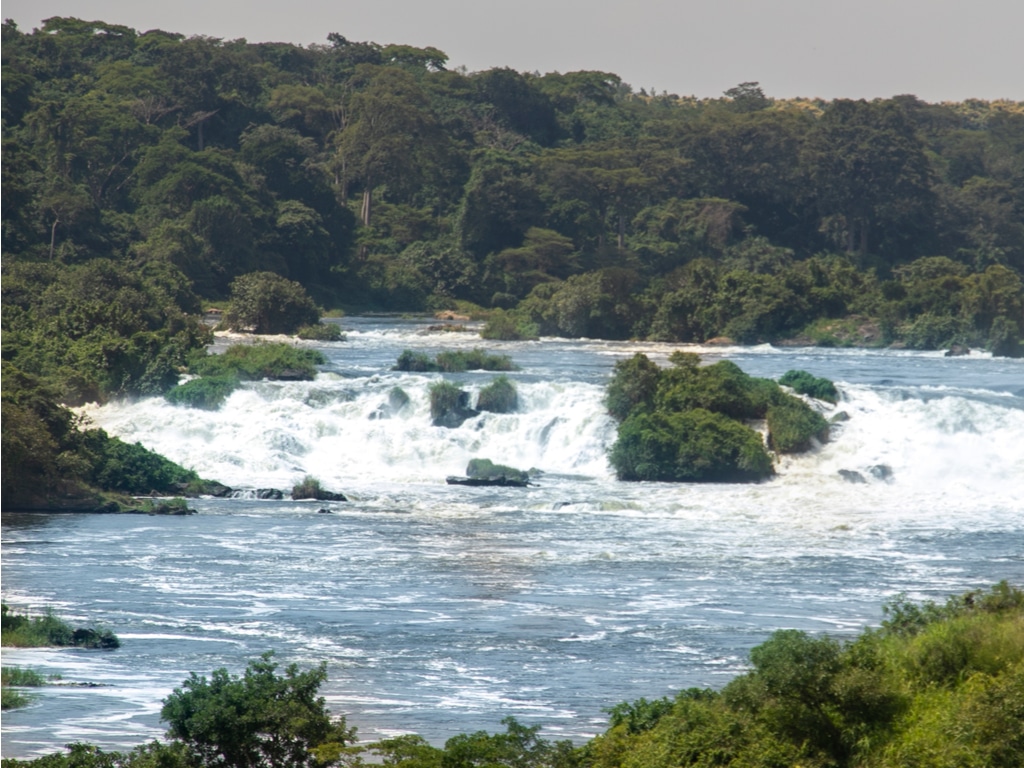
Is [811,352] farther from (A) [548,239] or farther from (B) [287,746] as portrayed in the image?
(B) [287,746]

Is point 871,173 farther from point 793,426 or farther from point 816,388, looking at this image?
point 793,426

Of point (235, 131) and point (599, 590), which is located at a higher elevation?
point (235, 131)

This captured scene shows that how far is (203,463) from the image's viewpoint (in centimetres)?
3391

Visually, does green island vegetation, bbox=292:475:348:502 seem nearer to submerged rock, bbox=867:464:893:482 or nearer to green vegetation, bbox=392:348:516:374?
submerged rock, bbox=867:464:893:482

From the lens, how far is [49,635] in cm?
1942

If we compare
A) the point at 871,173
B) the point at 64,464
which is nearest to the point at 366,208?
the point at 871,173

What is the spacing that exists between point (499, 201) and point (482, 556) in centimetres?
5563

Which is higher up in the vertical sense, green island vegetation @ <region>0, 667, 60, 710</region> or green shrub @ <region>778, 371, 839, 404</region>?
green shrub @ <region>778, 371, 839, 404</region>

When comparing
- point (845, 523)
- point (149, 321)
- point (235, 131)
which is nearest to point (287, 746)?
point (845, 523)

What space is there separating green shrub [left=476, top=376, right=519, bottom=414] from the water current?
34 cm

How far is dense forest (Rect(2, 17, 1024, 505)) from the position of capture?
202 feet

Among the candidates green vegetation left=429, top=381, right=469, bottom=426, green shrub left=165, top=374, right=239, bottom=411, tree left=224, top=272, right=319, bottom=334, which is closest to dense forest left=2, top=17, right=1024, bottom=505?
tree left=224, top=272, right=319, bottom=334

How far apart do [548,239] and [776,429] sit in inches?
1752

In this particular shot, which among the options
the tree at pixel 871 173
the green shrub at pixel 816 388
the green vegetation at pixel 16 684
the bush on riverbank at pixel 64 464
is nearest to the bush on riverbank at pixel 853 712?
the green vegetation at pixel 16 684
